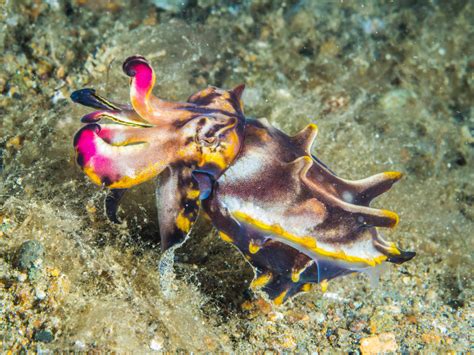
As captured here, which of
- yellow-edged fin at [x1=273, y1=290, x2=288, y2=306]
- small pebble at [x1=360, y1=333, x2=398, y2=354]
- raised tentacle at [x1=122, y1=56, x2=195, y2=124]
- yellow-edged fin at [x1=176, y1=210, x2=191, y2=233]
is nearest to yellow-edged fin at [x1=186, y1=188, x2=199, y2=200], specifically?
yellow-edged fin at [x1=176, y1=210, x2=191, y2=233]

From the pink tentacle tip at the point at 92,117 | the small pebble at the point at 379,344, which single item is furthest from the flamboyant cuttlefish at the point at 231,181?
the small pebble at the point at 379,344

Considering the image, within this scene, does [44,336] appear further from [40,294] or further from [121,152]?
[121,152]

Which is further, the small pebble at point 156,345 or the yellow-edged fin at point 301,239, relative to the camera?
the small pebble at point 156,345

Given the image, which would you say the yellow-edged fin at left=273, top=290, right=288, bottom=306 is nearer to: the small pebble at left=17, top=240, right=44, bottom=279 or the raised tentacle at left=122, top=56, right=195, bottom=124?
the raised tentacle at left=122, top=56, right=195, bottom=124

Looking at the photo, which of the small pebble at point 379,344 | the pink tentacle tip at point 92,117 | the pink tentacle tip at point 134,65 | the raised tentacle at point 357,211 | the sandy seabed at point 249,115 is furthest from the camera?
the small pebble at point 379,344

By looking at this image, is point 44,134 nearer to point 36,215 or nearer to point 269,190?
point 36,215

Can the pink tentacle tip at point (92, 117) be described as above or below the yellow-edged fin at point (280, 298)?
above

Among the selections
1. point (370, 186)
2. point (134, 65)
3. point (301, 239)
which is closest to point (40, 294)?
point (134, 65)

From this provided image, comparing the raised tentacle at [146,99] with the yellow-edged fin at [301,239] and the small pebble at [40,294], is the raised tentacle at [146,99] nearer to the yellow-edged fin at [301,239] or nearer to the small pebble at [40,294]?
the yellow-edged fin at [301,239]

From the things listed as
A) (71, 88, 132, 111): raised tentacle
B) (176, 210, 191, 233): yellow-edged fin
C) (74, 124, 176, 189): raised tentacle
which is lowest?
(176, 210, 191, 233): yellow-edged fin
